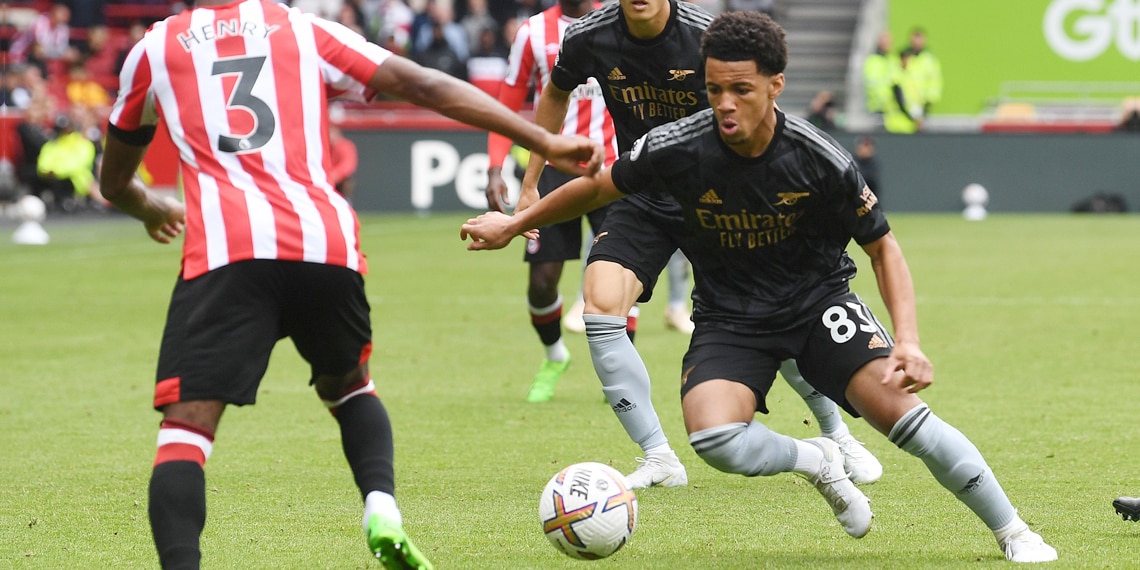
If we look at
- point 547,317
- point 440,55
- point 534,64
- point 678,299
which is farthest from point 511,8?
point 534,64

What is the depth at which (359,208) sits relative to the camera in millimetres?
24312

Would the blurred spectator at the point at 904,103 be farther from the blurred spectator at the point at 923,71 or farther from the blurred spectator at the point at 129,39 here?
the blurred spectator at the point at 129,39

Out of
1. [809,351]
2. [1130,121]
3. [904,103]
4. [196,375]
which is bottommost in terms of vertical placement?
[904,103]

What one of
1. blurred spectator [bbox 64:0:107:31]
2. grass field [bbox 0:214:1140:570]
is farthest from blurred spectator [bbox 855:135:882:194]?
blurred spectator [bbox 64:0:107:31]

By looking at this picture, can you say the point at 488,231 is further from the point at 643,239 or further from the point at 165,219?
the point at 643,239

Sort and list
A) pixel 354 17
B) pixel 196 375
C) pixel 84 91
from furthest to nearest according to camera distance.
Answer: pixel 354 17 < pixel 84 91 < pixel 196 375

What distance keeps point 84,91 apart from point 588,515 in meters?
22.7

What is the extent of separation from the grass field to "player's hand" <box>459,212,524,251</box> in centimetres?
100

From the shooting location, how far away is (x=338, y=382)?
446 centimetres

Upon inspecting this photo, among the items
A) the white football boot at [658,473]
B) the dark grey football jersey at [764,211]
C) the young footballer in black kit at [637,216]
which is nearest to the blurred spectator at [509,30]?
the young footballer in black kit at [637,216]

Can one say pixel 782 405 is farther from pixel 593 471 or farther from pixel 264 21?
pixel 264 21

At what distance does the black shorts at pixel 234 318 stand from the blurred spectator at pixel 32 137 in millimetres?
20361

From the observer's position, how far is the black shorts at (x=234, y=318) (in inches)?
160

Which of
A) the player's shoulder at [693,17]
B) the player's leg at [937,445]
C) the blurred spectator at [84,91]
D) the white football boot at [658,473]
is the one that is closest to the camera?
Answer: the player's leg at [937,445]
